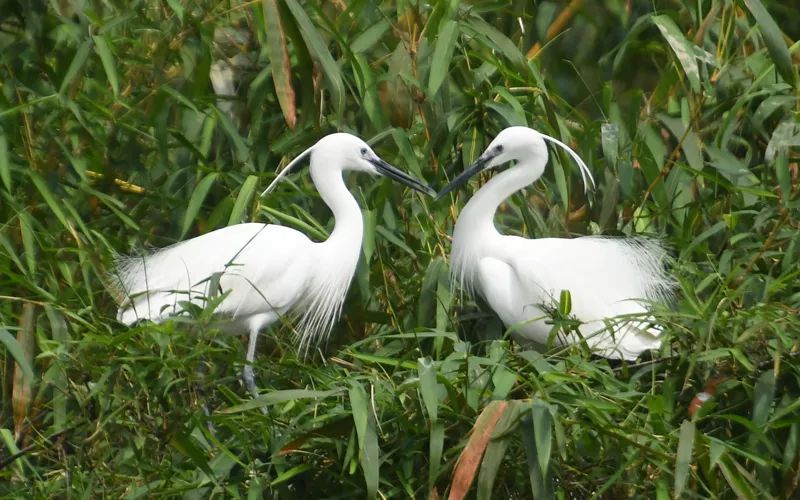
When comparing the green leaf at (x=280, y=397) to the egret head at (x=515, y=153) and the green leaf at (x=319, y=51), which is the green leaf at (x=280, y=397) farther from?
the egret head at (x=515, y=153)

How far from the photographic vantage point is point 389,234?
3.88 m

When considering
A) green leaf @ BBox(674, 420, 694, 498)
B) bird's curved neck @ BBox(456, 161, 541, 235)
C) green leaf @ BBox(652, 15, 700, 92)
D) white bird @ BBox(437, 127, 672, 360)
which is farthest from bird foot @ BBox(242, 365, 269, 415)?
green leaf @ BBox(652, 15, 700, 92)

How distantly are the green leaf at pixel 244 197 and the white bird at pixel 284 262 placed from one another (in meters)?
0.05

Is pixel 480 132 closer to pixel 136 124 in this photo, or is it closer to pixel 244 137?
pixel 244 137

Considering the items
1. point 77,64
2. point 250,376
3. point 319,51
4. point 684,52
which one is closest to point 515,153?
point 684,52

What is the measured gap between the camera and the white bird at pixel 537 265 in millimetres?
3721

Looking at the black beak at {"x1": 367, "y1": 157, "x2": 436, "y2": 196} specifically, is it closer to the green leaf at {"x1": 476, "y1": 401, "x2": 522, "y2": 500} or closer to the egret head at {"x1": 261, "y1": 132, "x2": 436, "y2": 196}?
the egret head at {"x1": 261, "y1": 132, "x2": 436, "y2": 196}

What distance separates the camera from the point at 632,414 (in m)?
2.79

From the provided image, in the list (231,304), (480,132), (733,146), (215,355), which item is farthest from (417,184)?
(215,355)

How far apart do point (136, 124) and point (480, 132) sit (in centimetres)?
86

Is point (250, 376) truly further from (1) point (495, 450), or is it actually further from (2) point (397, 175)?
(1) point (495, 450)

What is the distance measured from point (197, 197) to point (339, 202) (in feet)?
1.12

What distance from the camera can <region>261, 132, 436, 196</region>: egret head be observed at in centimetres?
383

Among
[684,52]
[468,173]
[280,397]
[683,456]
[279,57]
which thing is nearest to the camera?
[683,456]
